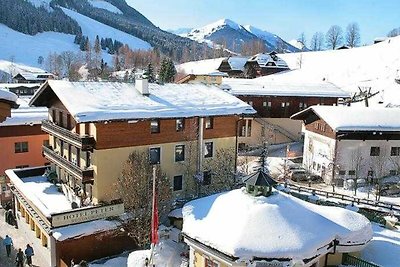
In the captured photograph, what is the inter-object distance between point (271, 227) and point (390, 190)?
72.3 ft

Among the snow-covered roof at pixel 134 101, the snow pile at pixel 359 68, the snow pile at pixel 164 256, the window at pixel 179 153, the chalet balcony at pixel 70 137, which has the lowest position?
the snow pile at pixel 164 256

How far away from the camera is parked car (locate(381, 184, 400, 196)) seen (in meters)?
33.2

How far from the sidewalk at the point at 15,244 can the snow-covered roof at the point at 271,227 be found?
39.8ft

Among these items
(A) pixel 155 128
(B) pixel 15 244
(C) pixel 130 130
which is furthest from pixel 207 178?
(B) pixel 15 244

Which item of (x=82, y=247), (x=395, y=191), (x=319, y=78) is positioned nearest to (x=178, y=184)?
(x=82, y=247)

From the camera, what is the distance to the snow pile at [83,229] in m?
21.5

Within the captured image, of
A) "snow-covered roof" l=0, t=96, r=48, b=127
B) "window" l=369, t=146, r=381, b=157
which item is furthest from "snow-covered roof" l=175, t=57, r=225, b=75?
"window" l=369, t=146, r=381, b=157

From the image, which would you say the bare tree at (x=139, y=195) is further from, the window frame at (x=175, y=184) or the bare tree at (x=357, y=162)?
the bare tree at (x=357, y=162)

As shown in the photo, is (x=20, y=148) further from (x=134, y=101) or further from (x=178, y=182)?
(x=178, y=182)

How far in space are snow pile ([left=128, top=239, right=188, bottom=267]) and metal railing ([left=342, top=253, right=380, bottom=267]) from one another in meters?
7.62

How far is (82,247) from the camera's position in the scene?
22578 mm

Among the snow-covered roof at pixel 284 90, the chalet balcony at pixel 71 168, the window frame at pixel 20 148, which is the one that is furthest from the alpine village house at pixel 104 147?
the snow-covered roof at pixel 284 90

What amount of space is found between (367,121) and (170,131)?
19322 millimetres

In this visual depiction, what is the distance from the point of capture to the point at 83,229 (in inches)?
879
